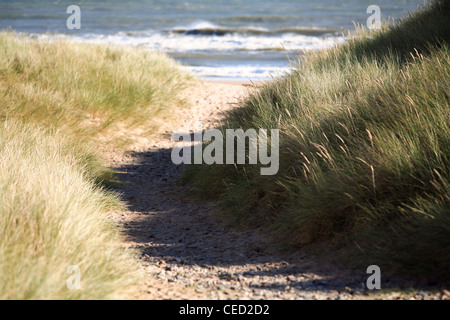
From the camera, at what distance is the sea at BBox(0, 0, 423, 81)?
2100 cm

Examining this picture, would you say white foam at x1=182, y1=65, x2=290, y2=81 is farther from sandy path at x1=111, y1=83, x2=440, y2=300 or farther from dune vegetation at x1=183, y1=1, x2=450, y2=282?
dune vegetation at x1=183, y1=1, x2=450, y2=282

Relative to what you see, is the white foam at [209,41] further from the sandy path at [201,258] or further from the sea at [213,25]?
the sandy path at [201,258]

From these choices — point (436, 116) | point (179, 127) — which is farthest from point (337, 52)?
point (436, 116)

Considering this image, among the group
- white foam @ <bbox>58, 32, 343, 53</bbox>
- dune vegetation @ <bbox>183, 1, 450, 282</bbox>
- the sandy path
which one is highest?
white foam @ <bbox>58, 32, 343, 53</bbox>

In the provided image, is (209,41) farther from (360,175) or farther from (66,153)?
(360,175)

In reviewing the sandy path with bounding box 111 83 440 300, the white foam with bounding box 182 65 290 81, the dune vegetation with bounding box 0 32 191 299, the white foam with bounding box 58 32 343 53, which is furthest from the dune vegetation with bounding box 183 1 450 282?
the white foam with bounding box 58 32 343 53

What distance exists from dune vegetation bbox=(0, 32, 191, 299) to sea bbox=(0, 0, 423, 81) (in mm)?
6554

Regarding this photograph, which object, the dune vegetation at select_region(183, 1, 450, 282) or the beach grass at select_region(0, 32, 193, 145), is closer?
the dune vegetation at select_region(183, 1, 450, 282)

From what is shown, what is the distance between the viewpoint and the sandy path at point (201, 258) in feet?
11.4

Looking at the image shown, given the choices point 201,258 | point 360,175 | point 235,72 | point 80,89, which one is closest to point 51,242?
point 201,258

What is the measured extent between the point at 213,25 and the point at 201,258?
1139 inches

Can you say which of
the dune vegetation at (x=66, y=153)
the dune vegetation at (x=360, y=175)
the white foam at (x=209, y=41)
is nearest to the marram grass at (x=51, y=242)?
the dune vegetation at (x=66, y=153)

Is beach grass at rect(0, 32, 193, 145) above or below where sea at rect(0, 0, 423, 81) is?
below
